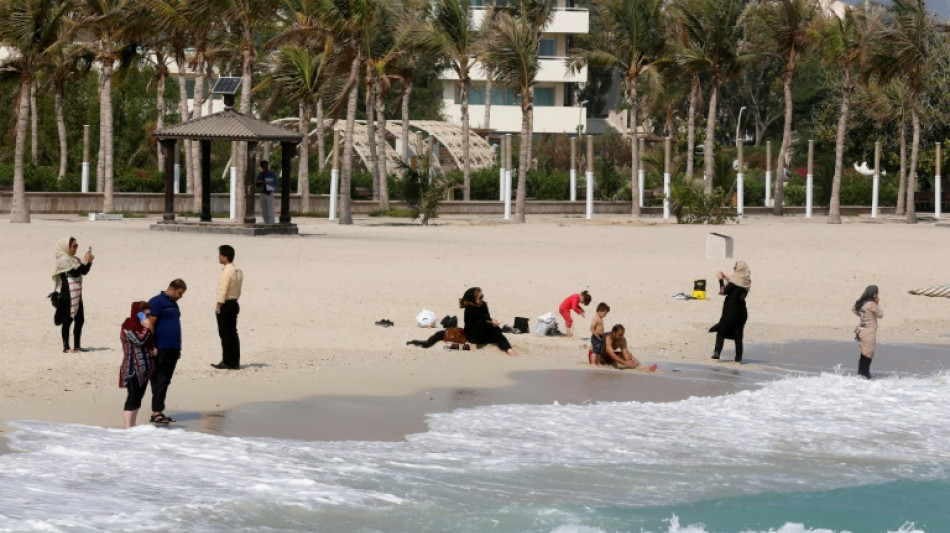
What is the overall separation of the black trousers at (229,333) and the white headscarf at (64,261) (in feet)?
5.20

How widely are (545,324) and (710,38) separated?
35.8 m

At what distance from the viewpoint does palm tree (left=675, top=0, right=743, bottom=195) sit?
172 feet

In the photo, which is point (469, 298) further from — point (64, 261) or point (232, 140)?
point (232, 140)

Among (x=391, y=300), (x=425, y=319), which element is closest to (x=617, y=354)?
(x=425, y=319)

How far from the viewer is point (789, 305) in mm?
24062

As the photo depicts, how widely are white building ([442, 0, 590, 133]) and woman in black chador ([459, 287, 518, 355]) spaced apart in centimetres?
6853

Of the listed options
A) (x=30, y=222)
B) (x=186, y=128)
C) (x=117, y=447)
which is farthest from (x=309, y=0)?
(x=117, y=447)

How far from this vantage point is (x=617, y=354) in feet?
56.6

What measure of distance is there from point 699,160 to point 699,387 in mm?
55818

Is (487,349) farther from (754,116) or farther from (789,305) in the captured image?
(754,116)

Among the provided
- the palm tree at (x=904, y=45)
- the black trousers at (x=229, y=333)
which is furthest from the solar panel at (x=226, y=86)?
the palm tree at (x=904, y=45)

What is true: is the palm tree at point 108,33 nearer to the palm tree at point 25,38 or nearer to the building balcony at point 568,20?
the palm tree at point 25,38

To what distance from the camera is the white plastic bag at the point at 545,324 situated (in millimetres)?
19141

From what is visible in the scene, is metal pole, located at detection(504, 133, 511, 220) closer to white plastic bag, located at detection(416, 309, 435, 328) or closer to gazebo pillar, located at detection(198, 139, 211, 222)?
gazebo pillar, located at detection(198, 139, 211, 222)
